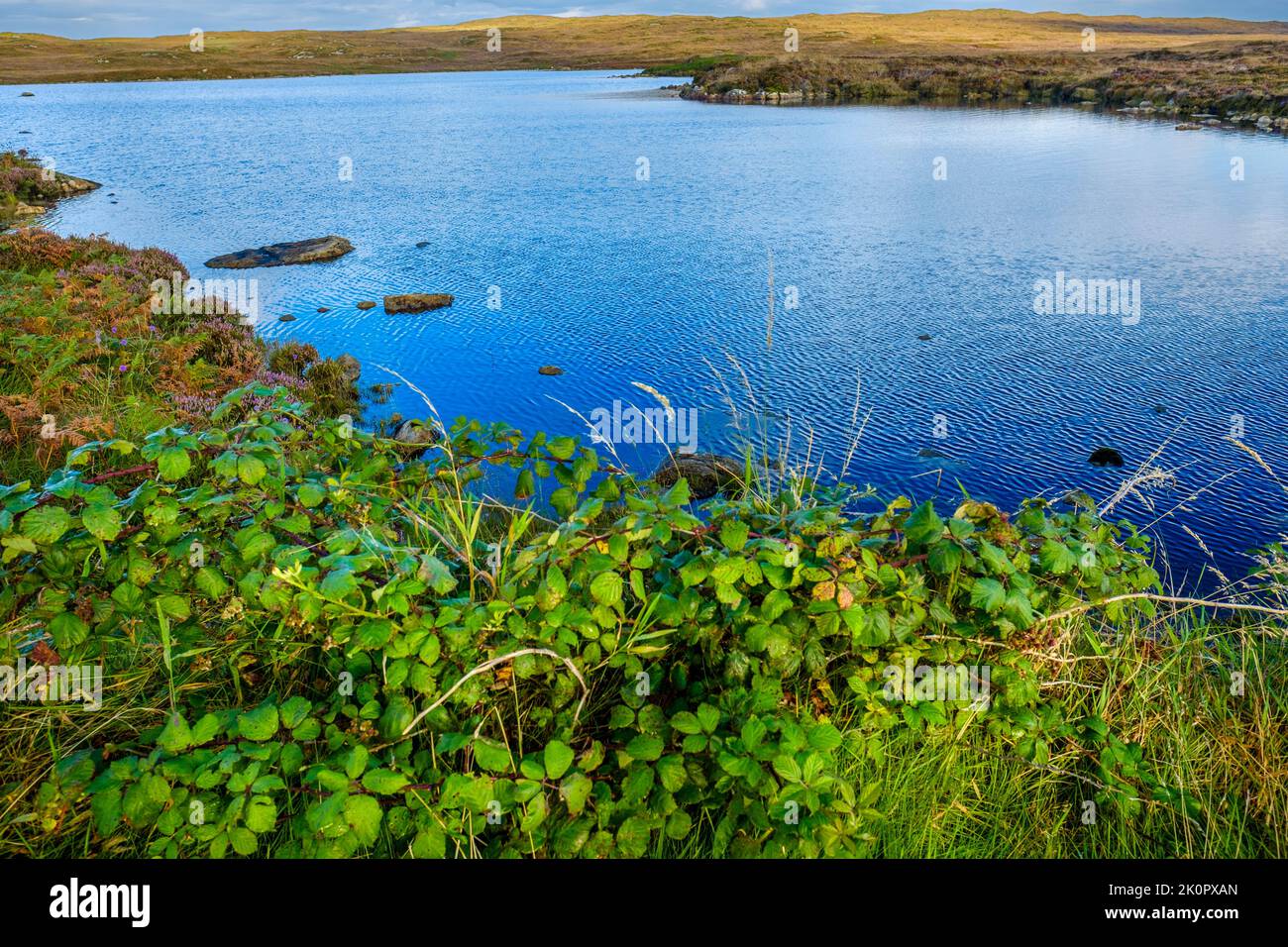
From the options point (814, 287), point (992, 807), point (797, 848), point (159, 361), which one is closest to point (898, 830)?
point (992, 807)

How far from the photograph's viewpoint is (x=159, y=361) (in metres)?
10.3

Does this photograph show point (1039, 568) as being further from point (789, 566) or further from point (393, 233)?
point (393, 233)

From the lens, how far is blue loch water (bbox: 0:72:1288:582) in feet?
32.4

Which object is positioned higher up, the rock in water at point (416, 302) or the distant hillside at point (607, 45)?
the distant hillside at point (607, 45)

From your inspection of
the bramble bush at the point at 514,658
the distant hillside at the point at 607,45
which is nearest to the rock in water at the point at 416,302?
the bramble bush at the point at 514,658

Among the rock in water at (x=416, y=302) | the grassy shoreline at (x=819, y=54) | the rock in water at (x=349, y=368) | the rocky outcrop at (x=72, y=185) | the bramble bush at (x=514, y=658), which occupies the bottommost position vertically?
the bramble bush at (x=514, y=658)

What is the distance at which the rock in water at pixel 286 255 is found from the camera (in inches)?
709

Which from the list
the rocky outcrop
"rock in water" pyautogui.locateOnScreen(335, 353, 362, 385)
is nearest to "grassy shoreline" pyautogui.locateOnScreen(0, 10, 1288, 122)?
"rock in water" pyautogui.locateOnScreen(335, 353, 362, 385)

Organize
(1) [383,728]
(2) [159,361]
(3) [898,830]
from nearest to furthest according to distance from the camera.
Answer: (1) [383,728]
(3) [898,830]
(2) [159,361]

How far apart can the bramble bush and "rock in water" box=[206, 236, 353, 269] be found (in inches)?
657

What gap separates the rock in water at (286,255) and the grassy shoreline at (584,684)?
16466 millimetres

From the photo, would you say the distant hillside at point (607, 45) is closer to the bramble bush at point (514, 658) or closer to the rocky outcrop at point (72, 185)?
the rocky outcrop at point (72, 185)

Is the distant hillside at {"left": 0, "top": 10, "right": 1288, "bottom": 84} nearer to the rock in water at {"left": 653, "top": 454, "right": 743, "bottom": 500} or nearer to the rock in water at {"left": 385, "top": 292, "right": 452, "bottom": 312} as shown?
the rock in water at {"left": 385, "top": 292, "right": 452, "bottom": 312}

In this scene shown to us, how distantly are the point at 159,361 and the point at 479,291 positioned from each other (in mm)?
6709
